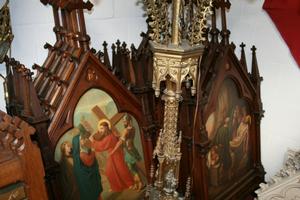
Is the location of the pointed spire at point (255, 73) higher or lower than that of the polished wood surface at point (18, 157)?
higher

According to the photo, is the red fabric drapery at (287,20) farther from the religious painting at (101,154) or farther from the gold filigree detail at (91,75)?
the gold filigree detail at (91,75)

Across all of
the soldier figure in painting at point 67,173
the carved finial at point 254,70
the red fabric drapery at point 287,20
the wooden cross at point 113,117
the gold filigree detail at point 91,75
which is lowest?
the soldier figure in painting at point 67,173

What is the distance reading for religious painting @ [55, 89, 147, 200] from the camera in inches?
61.0

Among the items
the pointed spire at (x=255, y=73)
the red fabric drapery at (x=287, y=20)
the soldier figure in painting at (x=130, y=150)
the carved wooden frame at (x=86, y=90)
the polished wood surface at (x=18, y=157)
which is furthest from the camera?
the pointed spire at (x=255, y=73)

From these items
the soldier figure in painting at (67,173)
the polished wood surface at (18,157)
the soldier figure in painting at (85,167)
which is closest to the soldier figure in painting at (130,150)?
the soldier figure in painting at (85,167)

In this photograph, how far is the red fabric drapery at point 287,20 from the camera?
191cm

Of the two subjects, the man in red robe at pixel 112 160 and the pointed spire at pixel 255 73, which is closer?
the man in red robe at pixel 112 160

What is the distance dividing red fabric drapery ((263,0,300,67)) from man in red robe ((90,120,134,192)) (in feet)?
3.39

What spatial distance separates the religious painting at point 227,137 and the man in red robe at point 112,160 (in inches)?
17.1

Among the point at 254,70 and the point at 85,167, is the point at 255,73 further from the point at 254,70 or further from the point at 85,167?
the point at 85,167

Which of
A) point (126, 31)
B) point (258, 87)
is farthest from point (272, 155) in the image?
point (126, 31)

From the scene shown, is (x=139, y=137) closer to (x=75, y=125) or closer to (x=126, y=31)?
(x=75, y=125)

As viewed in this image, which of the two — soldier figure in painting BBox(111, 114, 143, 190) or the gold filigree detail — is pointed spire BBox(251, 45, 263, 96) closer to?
soldier figure in painting BBox(111, 114, 143, 190)

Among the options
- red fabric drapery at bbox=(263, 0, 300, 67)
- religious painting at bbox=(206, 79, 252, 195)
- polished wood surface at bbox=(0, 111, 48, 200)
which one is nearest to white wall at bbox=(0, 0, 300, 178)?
red fabric drapery at bbox=(263, 0, 300, 67)
